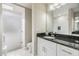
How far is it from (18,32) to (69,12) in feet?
3.79

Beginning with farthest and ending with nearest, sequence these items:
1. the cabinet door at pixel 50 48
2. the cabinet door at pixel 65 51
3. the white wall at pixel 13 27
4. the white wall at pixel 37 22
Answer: the white wall at pixel 37 22
the cabinet door at pixel 50 48
the white wall at pixel 13 27
the cabinet door at pixel 65 51

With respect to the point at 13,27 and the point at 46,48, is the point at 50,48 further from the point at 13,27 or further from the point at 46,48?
the point at 13,27

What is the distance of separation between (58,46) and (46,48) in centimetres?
34

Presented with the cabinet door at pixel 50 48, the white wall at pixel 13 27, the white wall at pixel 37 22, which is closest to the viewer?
the white wall at pixel 13 27

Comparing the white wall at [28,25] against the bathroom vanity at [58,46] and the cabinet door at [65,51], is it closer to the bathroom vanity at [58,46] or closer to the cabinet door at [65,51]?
the bathroom vanity at [58,46]

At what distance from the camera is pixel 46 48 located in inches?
66.1

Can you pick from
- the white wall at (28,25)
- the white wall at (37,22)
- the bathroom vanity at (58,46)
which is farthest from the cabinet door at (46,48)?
the white wall at (28,25)

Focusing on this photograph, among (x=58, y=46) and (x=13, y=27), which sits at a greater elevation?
(x=13, y=27)

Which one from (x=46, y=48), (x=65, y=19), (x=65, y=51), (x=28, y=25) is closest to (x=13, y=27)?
(x=28, y=25)

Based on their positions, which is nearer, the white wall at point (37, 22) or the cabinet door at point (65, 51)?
the cabinet door at point (65, 51)

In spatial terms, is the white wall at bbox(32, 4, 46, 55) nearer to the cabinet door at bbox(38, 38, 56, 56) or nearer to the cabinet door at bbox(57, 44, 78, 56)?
the cabinet door at bbox(38, 38, 56, 56)

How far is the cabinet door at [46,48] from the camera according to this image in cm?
151

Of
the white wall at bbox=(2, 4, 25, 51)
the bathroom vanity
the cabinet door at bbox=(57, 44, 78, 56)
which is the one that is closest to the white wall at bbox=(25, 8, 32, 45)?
the white wall at bbox=(2, 4, 25, 51)

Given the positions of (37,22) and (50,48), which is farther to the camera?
(37,22)
